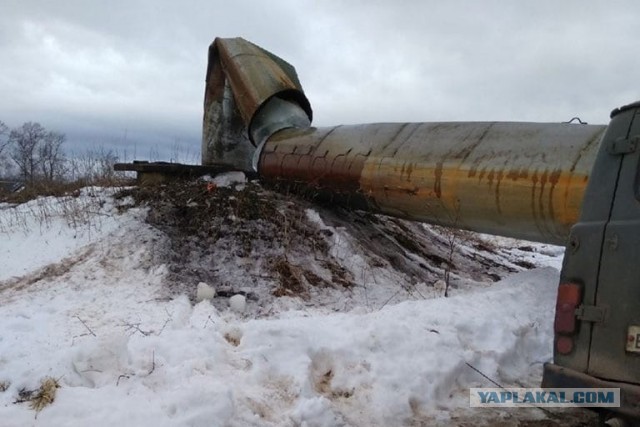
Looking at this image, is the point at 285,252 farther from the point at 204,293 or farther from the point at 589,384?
the point at 589,384

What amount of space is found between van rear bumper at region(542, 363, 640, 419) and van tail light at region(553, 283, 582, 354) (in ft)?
0.33

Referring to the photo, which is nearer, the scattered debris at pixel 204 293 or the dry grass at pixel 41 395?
the dry grass at pixel 41 395

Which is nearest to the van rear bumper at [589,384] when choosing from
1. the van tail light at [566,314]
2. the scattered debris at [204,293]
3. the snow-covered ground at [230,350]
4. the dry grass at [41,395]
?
the van tail light at [566,314]

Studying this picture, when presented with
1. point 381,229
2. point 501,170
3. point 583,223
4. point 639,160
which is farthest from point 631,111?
point 381,229

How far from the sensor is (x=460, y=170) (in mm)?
5582

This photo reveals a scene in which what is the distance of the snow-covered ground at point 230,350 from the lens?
9.68 feet

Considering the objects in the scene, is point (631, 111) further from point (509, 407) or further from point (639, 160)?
point (509, 407)

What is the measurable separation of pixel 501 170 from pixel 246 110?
4127 mm

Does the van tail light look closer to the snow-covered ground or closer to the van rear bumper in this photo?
the van rear bumper

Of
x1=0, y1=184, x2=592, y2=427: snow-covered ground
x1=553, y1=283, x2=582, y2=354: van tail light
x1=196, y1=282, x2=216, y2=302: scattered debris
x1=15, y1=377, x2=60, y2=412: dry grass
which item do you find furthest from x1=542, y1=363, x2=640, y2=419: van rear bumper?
x1=196, y1=282, x2=216, y2=302: scattered debris

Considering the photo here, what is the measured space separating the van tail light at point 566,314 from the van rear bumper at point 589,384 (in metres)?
0.10

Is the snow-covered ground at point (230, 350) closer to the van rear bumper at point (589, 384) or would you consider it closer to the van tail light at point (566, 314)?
the van rear bumper at point (589, 384)

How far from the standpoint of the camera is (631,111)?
8.37 ft

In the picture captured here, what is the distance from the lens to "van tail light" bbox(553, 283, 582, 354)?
2555mm
